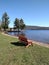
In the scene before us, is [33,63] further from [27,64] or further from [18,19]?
[18,19]

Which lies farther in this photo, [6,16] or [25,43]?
[6,16]

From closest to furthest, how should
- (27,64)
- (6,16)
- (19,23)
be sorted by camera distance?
(27,64) → (6,16) → (19,23)

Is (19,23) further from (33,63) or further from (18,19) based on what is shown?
(33,63)

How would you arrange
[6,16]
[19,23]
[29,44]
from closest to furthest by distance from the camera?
[29,44], [6,16], [19,23]

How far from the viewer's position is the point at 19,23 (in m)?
95.9

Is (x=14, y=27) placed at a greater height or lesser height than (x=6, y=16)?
lesser

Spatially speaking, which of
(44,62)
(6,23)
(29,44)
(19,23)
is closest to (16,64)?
(44,62)

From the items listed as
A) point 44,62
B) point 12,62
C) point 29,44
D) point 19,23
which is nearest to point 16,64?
point 12,62

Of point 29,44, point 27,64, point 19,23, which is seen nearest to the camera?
point 27,64

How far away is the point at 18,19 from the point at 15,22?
337 centimetres

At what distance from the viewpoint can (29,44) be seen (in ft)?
45.8

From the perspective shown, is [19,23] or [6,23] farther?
[19,23]

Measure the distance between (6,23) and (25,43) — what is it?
214ft

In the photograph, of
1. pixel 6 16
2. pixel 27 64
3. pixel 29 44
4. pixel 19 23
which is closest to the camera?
pixel 27 64
